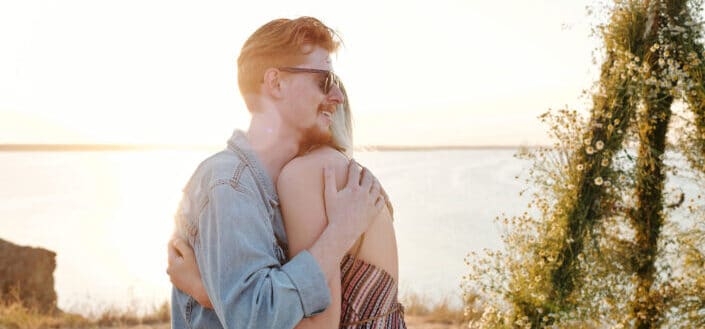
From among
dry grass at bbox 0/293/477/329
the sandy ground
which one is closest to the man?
dry grass at bbox 0/293/477/329

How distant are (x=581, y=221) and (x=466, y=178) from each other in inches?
1873

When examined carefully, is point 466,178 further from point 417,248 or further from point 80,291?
point 80,291

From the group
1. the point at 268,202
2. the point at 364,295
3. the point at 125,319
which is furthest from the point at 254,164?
the point at 125,319

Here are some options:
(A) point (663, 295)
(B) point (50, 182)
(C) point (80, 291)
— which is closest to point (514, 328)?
(A) point (663, 295)

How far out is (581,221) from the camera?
5.05 m

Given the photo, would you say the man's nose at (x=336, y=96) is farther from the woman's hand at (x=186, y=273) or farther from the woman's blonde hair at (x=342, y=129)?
the woman's hand at (x=186, y=273)

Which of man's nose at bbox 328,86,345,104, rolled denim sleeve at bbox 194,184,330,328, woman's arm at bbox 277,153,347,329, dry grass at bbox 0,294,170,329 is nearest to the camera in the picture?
rolled denim sleeve at bbox 194,184,330,328

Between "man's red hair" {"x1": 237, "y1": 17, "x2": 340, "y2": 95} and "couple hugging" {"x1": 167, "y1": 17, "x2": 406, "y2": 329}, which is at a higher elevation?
"man's red hair" {"x1": 237, "y1": 17, "x2": 340, "y2": 95}

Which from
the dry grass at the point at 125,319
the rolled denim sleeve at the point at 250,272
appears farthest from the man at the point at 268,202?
the dry grass at the point at 125,319

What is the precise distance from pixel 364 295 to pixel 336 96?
2.07 ft

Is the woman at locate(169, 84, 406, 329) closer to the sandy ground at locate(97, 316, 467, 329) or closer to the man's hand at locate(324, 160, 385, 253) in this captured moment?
the man's hand at locate(324, 160, 385, 253)

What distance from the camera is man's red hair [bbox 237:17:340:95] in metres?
2.00

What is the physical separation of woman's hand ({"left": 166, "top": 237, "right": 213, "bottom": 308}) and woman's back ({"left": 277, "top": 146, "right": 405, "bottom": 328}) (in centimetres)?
29

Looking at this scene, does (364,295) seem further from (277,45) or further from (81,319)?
(81,319)
